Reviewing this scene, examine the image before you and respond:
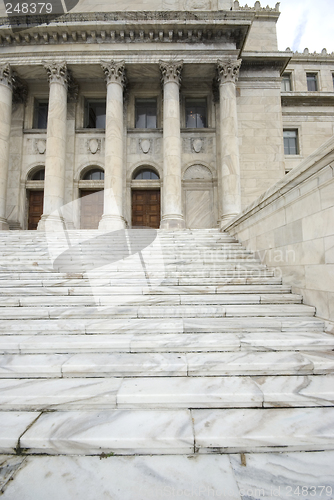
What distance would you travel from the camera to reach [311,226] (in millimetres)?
5168

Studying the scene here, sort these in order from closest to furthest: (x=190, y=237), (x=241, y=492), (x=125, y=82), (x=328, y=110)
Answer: (x=241, y=492) < (x=190, y=237) < (x=125, y=82) < (x=328, y=110)

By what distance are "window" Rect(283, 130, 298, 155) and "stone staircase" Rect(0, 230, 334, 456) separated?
1931 centimetres

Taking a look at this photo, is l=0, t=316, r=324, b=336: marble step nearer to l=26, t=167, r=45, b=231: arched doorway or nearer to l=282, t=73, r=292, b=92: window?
l=26, t=167, r=45, b=231: arched doorway

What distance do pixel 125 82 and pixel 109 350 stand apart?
19070 millimetres

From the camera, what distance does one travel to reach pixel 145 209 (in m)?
19.3

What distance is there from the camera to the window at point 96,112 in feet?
65.6

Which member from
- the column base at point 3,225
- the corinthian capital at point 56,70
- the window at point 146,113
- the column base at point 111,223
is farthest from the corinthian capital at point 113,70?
the column base at point 3,225

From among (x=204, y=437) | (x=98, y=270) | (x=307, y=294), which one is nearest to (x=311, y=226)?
(x=307, y=294)

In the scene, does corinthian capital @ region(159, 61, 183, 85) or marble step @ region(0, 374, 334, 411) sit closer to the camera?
marble step @ region(0, 374, 334, 411)

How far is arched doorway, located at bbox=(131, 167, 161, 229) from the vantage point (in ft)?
63.0

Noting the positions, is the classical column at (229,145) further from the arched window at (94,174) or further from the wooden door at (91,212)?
the arched window at (94,174)

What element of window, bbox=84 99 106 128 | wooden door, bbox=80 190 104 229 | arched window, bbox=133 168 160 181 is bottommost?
wooden door, bbox=80 190 104 229

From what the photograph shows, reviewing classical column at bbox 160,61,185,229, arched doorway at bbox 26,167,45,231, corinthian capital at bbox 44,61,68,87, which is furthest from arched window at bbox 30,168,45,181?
classical column at bbox 160,61,185,229

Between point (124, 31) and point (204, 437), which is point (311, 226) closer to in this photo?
point (204, 437)
